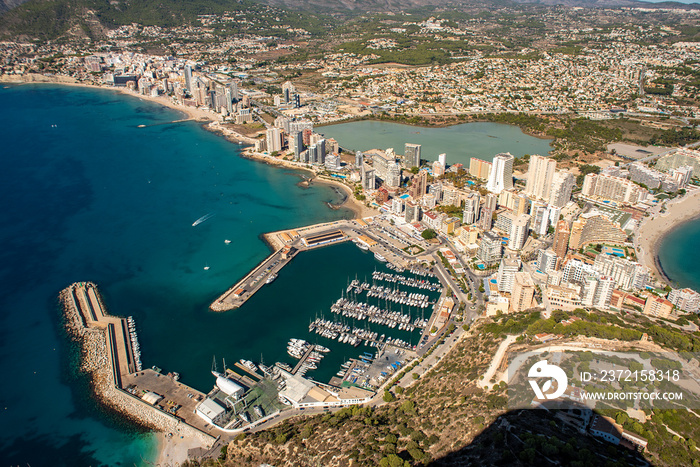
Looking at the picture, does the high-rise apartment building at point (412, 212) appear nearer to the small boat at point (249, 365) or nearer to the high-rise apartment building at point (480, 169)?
the high-rise apartment building at point (480, 169)

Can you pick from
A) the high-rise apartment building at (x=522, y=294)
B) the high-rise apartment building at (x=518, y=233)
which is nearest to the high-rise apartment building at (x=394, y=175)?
the high-rise apartment building at (x=518, y=233)

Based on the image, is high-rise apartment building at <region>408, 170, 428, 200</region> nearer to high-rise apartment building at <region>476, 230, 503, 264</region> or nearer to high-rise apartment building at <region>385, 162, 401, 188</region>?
high-rise apartment building at <region>385, 162, 401, 188</region>

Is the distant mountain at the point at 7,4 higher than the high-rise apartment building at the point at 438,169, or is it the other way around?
the distant mountain at the point at 7,4

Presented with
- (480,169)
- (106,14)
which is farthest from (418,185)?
(106,14)

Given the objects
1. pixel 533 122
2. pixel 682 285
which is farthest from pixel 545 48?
pixel 682 285

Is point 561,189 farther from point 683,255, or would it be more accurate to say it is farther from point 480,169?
point 683,255

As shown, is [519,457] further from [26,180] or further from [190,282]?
[26,180]
